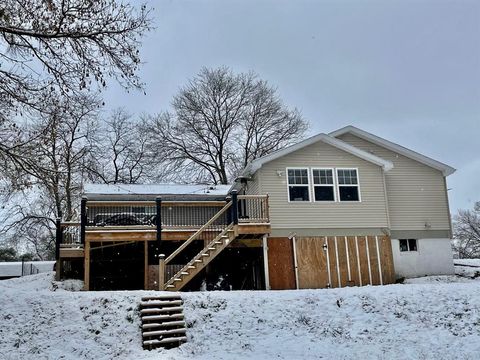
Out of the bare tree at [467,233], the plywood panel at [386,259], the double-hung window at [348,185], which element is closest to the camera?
the plywood panel at [386,259]

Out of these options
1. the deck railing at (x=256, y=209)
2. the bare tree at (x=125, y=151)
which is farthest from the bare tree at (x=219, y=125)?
the deck railing at (x=256, y=209)

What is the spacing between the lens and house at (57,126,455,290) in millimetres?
17781

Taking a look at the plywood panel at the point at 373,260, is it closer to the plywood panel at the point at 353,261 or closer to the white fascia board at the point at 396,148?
the plywood panel at the point at 353,261

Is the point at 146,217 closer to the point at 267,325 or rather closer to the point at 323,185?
the point at 323,185

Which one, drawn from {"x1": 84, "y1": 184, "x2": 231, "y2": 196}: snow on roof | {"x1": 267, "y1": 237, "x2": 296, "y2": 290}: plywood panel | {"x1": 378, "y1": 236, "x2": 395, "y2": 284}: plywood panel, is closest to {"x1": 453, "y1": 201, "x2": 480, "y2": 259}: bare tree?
{"x1": 378, "y1": 236, "x2": 395, "y2": 284}: plywood panel

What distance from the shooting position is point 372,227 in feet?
62.8

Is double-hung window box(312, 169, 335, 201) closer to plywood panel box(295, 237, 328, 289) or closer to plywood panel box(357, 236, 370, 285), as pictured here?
plywood panel box(295, 237, 328, 289)

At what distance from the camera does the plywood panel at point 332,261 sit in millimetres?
18191

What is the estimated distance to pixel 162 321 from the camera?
41.9 ft

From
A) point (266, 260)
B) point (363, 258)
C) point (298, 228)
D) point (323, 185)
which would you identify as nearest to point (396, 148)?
point (323, 185)

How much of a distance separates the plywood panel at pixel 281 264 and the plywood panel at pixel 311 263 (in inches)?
11.3

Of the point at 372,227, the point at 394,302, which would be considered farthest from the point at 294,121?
the point at 394,302

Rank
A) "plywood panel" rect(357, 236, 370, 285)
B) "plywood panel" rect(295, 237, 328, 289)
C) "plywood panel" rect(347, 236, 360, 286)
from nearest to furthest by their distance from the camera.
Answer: "plywood panel" rect(295, 237, 328, 289) → "plywood panel" rect(347, 236, 360, 286) → "plywood panel" rect(357, 236, 370, 285)

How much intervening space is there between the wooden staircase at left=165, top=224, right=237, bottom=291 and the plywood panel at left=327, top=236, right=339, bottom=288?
373cm
